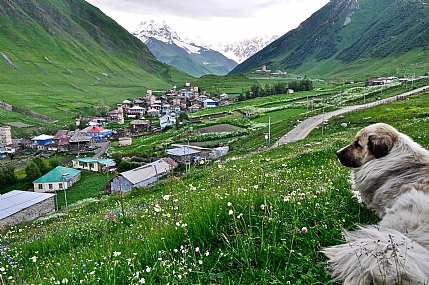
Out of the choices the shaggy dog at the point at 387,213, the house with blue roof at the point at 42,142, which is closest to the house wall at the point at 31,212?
the shaggy dog at the point at 387,213

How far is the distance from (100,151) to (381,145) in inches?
3909

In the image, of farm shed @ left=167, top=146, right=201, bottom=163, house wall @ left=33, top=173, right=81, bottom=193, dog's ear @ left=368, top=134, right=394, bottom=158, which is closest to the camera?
dog's ear @ left=368, top=134, right=394, bottom=158

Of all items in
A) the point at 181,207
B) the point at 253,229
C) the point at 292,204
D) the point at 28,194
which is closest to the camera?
the point at 253,229

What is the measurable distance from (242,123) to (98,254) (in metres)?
→ 84.4

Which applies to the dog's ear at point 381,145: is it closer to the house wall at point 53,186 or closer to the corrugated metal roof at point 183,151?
the corrugated metal roof at point 183,151

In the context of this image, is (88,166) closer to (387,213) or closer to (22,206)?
(22,206)

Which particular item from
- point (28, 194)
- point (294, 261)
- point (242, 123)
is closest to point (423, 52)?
point (242, 123)

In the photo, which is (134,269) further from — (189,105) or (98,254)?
(189,105)

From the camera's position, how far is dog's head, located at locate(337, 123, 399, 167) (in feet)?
17.0

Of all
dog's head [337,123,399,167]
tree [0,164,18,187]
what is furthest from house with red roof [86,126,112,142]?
dog's head [337,123,399,167]

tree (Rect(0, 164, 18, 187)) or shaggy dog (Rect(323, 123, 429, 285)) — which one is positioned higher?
shaggy dog (Rect(323, 123, 429, 285))

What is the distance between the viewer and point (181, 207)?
595 centimetres

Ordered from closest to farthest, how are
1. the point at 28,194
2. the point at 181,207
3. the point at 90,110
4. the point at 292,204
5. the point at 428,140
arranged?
1. the point at 292,204
2. the point at 181,207
3. the point at 428,140
4. the point at 28,194
5. the point at 90,110

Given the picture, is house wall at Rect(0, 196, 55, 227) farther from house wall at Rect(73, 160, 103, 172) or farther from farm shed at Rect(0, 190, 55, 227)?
house wall at Rect(73, 160, 103, 172)
